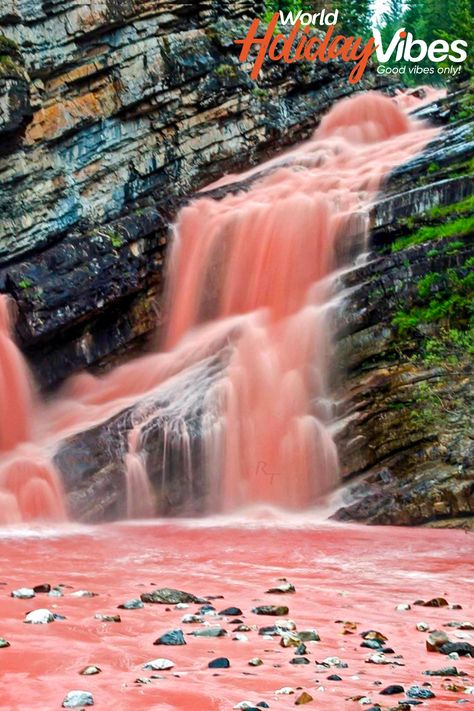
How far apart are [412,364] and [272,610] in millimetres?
9747

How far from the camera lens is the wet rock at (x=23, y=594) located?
740cm

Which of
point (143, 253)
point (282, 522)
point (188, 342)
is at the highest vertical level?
point (143, 253)

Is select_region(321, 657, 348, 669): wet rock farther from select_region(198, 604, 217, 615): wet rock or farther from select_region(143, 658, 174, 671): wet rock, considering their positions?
select_region(198, 604, 217, 615): wet rock

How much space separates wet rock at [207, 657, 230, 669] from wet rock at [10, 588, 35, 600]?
9.16ft

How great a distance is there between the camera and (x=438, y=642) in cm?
584

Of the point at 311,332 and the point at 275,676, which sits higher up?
the point at 311,332

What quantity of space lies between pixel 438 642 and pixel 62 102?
20.4 m

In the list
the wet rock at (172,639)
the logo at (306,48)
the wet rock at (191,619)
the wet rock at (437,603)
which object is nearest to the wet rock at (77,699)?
the wet rock at (172,639)

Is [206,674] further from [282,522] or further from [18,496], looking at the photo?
[18,496]

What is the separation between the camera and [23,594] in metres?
7.44

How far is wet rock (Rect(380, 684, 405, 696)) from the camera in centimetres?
459

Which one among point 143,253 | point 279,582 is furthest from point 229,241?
point 279,582

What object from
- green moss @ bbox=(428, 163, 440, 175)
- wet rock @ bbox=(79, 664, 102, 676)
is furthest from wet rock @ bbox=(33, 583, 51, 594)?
green moss @ bbox=(428, 163, 440, 175)

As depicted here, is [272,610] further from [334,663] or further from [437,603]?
[334,663]
